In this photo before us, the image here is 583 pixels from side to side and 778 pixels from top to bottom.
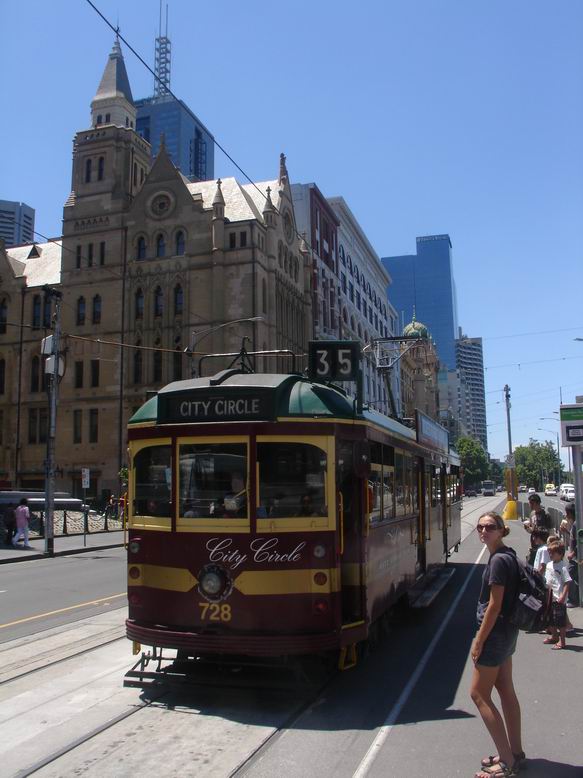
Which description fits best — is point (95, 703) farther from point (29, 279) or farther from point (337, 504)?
point (29, 279)

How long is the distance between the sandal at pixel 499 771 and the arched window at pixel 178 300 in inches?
1749

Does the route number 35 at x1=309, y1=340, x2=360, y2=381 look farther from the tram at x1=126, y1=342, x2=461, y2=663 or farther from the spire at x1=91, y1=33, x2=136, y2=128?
the spire at x1=91, y1=33, x2=136, y2=128

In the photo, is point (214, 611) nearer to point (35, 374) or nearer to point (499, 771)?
point (499, 771)

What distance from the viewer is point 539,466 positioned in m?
126

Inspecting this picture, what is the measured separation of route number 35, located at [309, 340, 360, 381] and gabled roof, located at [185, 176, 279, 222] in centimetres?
4043

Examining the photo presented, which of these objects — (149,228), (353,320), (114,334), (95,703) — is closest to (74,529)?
(114,334)

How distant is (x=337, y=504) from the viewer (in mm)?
6305

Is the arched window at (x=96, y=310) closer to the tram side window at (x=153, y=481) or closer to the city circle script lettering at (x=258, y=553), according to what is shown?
the tram side window at (x=153, y=481)

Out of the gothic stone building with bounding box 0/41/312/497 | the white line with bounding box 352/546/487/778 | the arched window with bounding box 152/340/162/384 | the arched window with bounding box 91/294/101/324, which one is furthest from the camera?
the arched window with bounding box 91/294/101/324

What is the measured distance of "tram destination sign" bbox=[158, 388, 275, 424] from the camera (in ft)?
20.9

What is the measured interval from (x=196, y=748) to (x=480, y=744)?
2.10m

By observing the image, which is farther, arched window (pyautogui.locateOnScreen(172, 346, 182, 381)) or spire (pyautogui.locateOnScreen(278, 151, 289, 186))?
spire (pyautogui.locateOnScreen(278, 151, 289, 186))

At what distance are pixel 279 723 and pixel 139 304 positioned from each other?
4525cm

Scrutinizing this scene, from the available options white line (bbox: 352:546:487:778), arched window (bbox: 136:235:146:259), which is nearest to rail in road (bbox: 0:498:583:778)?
white line (bbox: 352:546:487:778)
